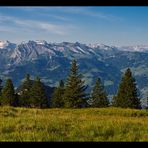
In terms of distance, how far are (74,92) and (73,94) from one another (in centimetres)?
89

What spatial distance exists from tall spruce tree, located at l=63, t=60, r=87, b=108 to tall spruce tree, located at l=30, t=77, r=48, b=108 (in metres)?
11.8

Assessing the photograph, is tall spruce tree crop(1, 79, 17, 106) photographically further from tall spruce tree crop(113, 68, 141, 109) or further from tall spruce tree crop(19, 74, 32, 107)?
tall spruce tree crop(113, 68, 141, 109)

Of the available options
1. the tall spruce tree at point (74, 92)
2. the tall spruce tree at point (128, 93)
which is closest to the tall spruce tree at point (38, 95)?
Answer: the tall spruce tree at point (74, 92)

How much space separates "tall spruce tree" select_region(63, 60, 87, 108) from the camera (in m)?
96.4

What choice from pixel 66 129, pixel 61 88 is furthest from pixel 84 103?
pixel 66 129

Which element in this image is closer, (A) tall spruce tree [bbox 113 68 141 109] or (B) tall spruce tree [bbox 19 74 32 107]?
(A) tall spruce tree [bbox 113 68 141 109]

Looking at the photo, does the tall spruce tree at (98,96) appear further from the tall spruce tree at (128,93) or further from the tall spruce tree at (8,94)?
the tall spruce tree at (8,94)

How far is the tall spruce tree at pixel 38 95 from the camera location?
360 ft

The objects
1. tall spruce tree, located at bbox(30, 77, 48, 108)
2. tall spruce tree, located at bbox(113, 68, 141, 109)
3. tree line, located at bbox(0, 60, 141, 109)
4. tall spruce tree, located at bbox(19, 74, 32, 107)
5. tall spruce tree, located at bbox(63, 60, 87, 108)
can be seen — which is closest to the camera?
tall spruce tree, located at bbox(113, 68, 141, 109)

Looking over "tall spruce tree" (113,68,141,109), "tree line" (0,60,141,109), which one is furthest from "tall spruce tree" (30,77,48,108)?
"tall spruce tree" (113,68,141,109)

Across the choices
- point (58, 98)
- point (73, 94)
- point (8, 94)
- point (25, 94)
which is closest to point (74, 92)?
point (73, 94)

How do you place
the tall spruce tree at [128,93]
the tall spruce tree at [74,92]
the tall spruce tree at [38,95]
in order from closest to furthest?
the tall spruce tree at [128,93]
the tall spruce tree at [74,92]
the tall spruce tree at [38,95]

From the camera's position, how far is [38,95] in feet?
363
